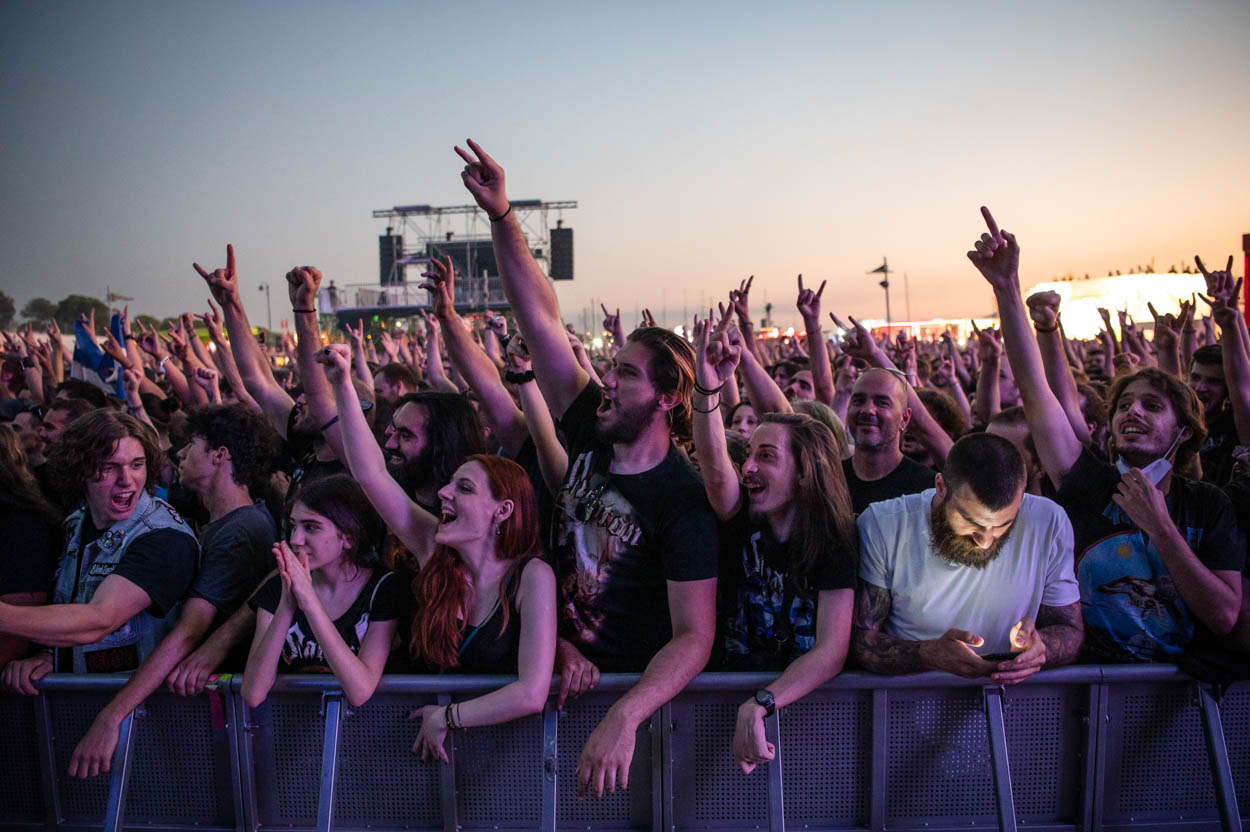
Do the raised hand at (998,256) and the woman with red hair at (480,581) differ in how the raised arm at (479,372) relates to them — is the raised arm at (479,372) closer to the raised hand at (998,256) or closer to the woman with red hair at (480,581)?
the woman with red hair at (480,581)

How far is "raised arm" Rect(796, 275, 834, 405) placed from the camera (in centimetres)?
542

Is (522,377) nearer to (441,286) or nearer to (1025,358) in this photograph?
(441,286)

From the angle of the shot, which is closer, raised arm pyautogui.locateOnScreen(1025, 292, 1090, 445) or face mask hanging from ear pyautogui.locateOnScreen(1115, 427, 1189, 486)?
face mask hanging from ear pyautogui.locateOnScreen(1115, 427, 1189, 486)

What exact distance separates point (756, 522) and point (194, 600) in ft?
6.48

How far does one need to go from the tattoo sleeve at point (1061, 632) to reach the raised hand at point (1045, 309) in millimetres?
1534

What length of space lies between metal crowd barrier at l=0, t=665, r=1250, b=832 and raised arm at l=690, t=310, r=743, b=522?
0.63 metres

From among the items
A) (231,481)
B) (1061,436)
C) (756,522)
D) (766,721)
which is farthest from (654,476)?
(231,481)

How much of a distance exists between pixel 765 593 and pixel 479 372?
1622mm

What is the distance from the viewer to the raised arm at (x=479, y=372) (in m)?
3.71

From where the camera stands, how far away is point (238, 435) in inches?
136

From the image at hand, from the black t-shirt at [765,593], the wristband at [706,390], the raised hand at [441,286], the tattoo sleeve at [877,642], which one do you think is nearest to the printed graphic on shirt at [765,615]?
the black t-shirt at [765,593]

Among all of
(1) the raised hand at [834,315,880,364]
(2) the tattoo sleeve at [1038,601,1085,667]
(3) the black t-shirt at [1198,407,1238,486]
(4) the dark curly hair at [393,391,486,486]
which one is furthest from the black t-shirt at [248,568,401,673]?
(3) the black t-shirt at [1198,407,1238,486]

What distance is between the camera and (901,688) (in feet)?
8.72

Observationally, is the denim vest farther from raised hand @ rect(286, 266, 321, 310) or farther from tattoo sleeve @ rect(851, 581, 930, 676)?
tattoo sleeve @ rect(851, 581, 930, 676)
